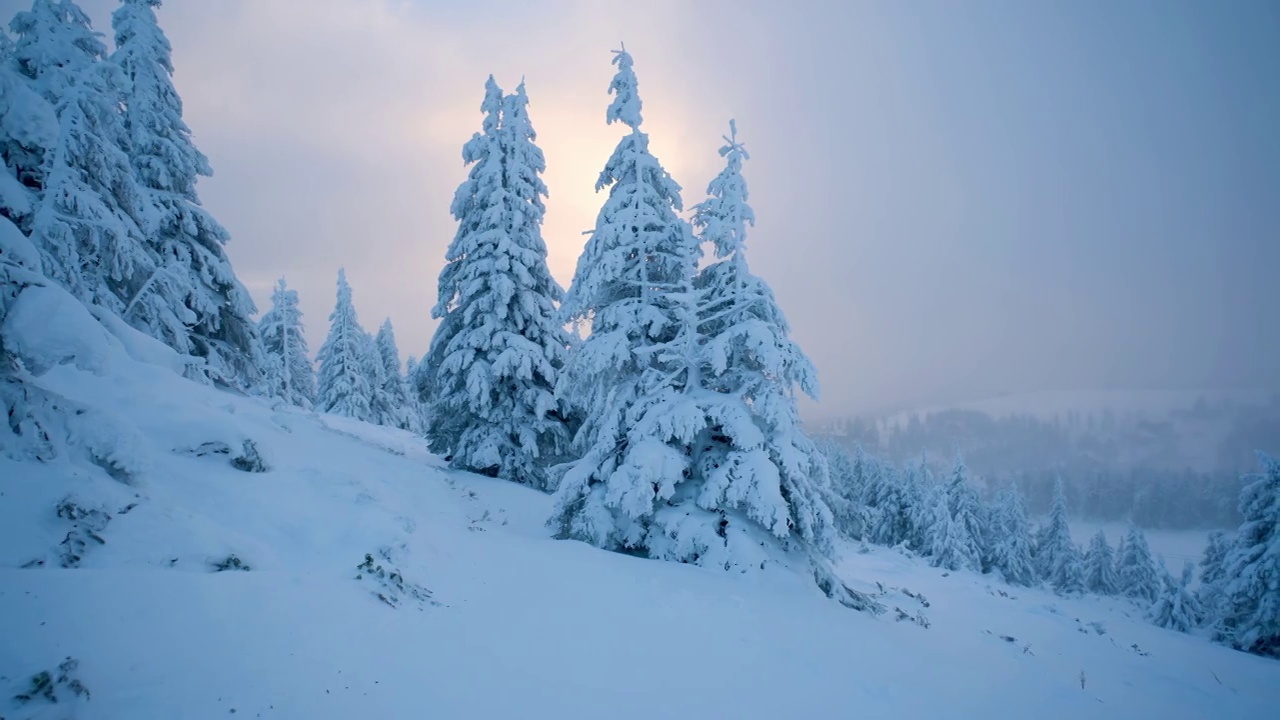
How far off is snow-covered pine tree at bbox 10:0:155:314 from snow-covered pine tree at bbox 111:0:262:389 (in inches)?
52.6

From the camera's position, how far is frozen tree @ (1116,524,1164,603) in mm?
42438

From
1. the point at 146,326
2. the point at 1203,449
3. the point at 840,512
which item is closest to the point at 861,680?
the point at 840,512

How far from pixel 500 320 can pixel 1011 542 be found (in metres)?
51.6

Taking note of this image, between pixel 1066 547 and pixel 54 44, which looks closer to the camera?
pixel 54 44

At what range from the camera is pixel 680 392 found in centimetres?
1145

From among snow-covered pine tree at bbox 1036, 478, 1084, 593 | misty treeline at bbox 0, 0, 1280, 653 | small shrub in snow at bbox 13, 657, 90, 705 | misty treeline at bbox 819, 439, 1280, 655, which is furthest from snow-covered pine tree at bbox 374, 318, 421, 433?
snow-covered pine tree at bbox 1036, 478, 1084, 593

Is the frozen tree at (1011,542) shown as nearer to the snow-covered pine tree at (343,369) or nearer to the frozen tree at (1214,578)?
the frozen tree at (1214,578)

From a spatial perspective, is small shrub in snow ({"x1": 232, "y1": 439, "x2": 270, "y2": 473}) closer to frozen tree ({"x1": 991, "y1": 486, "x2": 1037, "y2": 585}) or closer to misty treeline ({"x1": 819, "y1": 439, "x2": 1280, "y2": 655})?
misty treeline ({"x1": 819, "y1": 439, "x2": 1280, "y2": 655})

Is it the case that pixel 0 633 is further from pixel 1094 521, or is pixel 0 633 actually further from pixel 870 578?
pixel 1094 521

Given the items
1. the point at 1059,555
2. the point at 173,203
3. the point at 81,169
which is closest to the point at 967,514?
the point at 1059,555

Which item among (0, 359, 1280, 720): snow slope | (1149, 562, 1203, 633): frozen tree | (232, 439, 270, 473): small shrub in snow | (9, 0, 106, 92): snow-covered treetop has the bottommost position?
(1149, 562, 1203, 633): frozen tree

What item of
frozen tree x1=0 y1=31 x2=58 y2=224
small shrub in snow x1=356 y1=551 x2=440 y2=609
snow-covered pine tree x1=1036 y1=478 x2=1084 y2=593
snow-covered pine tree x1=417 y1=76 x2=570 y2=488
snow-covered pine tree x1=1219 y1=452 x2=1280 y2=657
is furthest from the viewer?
snow-covered pine tree x1=1036 y1=478 x2=1084 y2=593

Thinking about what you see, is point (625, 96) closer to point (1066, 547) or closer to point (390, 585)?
point (390, 585)

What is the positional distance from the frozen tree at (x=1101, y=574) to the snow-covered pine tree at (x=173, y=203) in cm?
6513
